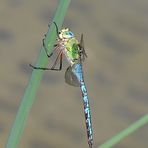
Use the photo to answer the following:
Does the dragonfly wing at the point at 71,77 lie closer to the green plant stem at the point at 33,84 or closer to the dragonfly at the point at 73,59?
the dragonfly at the point at 73,59

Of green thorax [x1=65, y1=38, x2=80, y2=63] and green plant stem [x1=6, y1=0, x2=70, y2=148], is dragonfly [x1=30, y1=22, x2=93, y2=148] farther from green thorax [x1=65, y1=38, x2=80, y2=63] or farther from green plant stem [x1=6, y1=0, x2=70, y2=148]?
green plant stem [x1=6, y1=0, x2=70, y2=148]

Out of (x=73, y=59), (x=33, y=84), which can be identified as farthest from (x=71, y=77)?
(x=33, y=84)

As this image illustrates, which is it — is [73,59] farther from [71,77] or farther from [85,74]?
[85,74]

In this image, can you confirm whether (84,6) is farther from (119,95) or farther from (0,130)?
(0,130)

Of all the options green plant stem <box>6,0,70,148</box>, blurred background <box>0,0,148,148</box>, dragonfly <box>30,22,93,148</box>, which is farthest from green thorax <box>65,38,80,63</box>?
blurred background <box>0,0,148,148</box>

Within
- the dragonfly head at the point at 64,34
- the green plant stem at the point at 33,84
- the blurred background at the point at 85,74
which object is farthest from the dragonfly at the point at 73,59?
the blurred background at the point at 85,74

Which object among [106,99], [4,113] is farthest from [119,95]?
[4,113]
